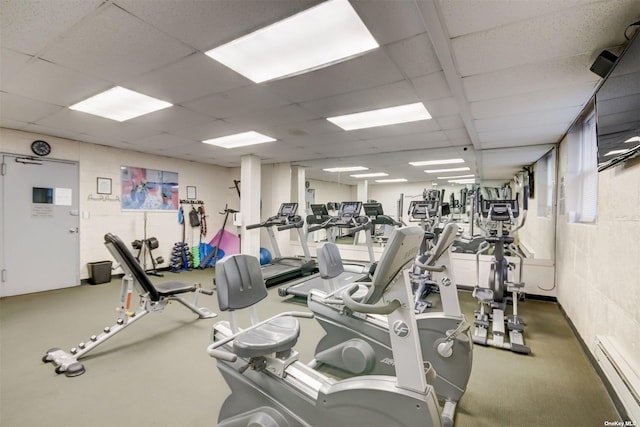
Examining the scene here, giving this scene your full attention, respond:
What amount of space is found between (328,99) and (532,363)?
3.08 m

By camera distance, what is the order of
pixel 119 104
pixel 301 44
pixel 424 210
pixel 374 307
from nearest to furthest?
pixel 374 307
pixel 301 44
pixel 119 104
pixel 424 210

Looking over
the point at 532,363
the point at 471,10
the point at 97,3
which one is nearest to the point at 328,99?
the point at 471,10

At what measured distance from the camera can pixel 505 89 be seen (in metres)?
2.57

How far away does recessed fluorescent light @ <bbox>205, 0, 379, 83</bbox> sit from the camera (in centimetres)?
181

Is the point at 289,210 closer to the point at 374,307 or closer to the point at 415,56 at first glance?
the point at 415,56

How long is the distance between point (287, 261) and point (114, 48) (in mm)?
4360

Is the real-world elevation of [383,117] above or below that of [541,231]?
above

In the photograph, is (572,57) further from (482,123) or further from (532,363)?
(532,363)

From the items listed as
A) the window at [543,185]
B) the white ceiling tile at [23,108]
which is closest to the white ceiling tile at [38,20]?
the white ceiling tile at [23,108]

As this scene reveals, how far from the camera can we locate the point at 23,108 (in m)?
3.40

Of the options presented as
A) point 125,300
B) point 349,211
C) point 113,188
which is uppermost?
point 113,188

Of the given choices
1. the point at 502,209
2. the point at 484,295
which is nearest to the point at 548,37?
the point at 502,209

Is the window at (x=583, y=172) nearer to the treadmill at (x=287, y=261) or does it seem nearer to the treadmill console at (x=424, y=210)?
the treadmill console at (x=424, y=210)

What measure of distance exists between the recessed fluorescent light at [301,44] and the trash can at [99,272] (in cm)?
458
